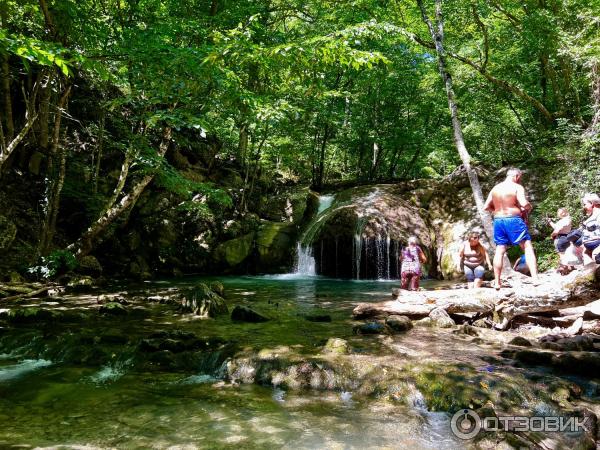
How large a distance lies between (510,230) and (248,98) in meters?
5.60

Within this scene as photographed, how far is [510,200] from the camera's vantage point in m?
6.71

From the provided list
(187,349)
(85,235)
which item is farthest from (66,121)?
(187,349)

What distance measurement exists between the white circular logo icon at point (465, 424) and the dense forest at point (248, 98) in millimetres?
5700

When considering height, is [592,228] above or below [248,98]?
below

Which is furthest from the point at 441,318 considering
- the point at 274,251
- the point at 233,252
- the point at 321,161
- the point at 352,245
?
the point at 321,161

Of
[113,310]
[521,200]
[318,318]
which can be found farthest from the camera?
[113,310]

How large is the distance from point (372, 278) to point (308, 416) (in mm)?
12769

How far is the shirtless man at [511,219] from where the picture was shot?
21.6 feet

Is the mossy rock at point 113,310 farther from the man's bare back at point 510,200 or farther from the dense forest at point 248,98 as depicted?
the man's bare back at point 510,200

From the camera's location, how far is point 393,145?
20766mm

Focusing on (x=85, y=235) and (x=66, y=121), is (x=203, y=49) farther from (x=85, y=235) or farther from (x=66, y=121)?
A: (x=66, y=121)

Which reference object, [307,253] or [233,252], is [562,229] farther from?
[233,252]

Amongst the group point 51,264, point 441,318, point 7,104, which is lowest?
point 441,318

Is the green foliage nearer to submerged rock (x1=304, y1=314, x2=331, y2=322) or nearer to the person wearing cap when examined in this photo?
submerged rock (x1=304, y1=314, x2=331, y2=322)
